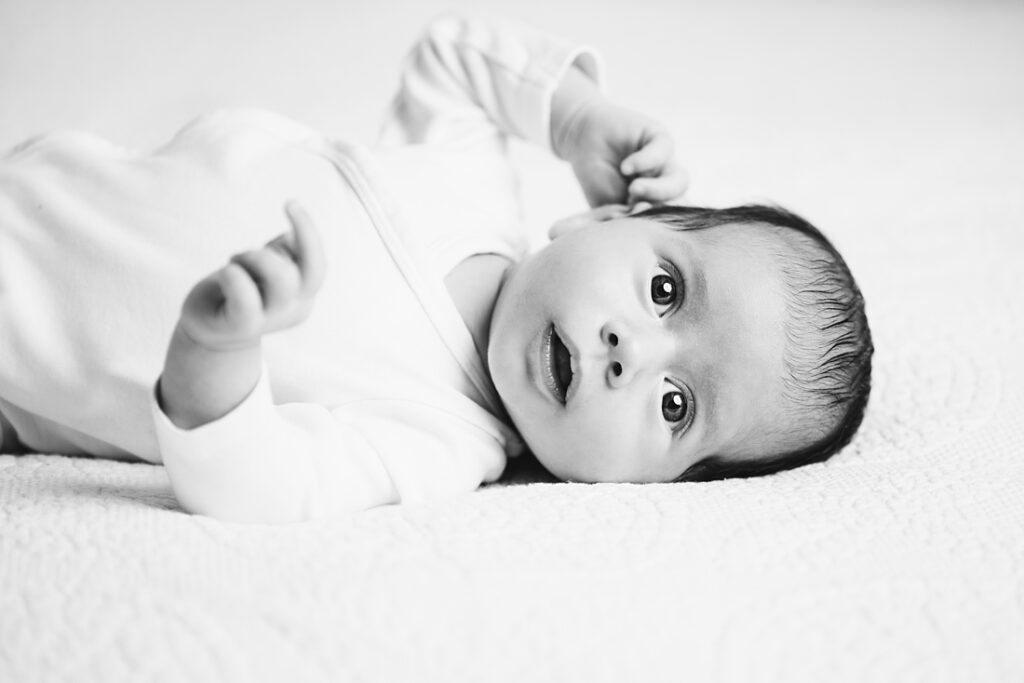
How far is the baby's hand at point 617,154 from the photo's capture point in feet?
4.10

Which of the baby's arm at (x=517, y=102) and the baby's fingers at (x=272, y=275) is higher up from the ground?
the baby's arm at (x=517, y=102)

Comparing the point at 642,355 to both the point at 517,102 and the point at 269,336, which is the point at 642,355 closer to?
the point at 269,336

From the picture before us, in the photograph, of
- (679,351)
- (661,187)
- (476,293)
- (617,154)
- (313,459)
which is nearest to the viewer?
(313,459)

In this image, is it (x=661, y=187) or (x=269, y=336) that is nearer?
(x=269, y=336)

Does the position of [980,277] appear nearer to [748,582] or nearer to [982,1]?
[748,582]

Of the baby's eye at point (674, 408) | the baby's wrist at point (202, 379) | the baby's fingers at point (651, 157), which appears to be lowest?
the baby's eye at point (674, 408)

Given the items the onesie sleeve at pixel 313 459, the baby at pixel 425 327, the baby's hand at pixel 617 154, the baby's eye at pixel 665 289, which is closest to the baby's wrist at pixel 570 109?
the baby's hand at pixel 617 154

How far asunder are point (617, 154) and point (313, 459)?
2.29ft

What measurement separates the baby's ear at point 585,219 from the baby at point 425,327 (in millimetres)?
48

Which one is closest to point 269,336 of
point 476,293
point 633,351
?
point 476,293

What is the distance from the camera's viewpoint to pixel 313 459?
2.71ft

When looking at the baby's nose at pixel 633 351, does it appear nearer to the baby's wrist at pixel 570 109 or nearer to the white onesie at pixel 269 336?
the white onesie at pixel 269 336

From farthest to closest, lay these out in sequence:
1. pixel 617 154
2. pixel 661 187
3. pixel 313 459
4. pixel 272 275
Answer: pixel 617 154 → pixel 661 187 → pixel 313 459 → pixel 272 275

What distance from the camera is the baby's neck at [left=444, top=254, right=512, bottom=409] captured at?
3.47ft
